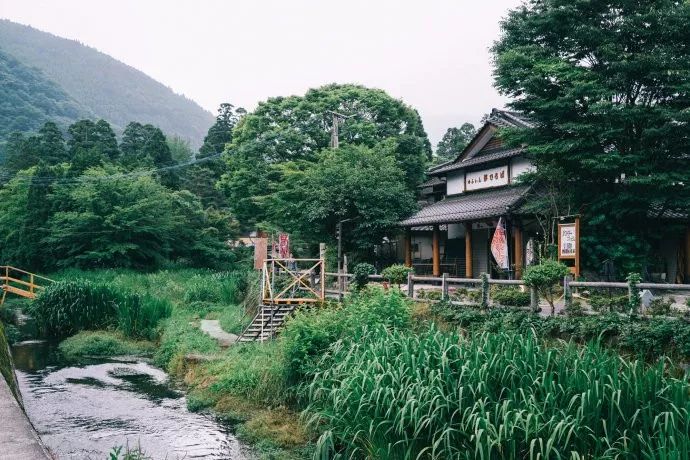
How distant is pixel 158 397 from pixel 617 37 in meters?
14.3

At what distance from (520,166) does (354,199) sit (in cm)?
603

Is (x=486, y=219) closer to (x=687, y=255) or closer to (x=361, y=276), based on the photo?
(x=361, y=276)

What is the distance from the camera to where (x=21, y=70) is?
283 feet

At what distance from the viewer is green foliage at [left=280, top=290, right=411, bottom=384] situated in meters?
9.47

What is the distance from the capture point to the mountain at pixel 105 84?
127688 mm

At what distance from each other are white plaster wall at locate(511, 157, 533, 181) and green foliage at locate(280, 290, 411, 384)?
10512 mm

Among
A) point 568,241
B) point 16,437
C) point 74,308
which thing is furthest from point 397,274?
point 74,308

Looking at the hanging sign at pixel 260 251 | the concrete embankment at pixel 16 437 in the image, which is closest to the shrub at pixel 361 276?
the hanging sign at pixel 260 251

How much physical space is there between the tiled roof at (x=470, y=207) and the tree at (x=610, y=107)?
193 centimetres

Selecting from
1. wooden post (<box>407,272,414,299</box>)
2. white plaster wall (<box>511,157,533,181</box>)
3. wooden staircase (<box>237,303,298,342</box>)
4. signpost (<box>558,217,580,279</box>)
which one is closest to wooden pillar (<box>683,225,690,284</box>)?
white plaster wall (<box>511,157,533,181</box>)

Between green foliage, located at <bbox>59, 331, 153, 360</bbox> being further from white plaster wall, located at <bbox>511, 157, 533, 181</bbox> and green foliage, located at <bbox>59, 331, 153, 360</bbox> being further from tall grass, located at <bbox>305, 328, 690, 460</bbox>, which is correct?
white plaster wall, located at <bbox>511, 157, 533, 181</bbox>

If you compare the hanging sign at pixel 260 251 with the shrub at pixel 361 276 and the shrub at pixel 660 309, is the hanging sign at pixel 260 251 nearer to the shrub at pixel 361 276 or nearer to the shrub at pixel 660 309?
the shrub at pixel 361 276

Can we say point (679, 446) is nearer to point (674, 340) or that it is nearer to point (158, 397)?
point (674, 340)

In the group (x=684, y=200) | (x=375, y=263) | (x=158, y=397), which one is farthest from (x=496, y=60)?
(x=158, y=397)
